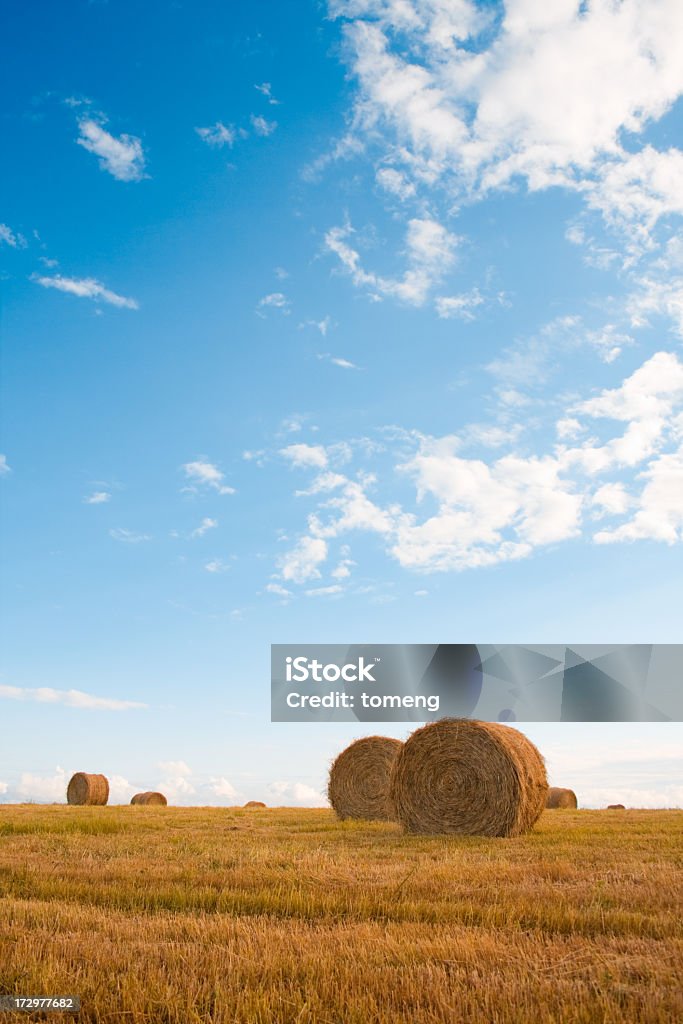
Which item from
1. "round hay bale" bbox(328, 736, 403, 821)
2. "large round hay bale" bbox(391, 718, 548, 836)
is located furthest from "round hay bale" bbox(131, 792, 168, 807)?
"large round hay bale" bbox(391, 718, 548, 836)

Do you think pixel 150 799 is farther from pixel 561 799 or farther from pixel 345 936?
pixel 345 936

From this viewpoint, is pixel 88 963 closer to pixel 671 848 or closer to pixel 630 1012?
pixel 630 1012

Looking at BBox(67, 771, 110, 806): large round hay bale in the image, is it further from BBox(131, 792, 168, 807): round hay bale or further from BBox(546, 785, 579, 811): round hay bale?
BBox(546, 785, 579, 811): round hay bale

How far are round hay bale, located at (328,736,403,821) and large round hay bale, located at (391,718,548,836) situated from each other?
12.5 feet

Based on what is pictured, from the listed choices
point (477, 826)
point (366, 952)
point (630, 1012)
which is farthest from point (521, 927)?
point (477, 826)

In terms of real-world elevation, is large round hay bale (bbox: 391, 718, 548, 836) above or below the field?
above

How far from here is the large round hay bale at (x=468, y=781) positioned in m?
12.7

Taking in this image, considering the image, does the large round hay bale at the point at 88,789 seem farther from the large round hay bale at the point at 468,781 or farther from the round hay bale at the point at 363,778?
the large round hay bale at the point at 468,781

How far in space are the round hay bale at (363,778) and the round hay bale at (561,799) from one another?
26.4 ft

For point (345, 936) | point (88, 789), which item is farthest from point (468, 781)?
point (88, 789)

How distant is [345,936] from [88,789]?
25306 millimetres

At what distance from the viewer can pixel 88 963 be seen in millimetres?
4152

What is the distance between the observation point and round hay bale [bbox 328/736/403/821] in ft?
56.6

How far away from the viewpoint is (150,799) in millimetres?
28547
